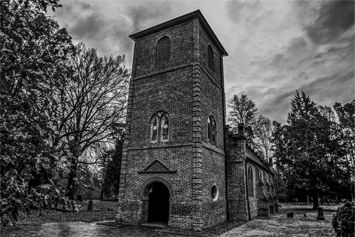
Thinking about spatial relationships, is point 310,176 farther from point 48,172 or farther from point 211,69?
point 48,172

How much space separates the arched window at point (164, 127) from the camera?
14226mm

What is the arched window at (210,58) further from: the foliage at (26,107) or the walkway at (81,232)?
the foliage at (26,107)

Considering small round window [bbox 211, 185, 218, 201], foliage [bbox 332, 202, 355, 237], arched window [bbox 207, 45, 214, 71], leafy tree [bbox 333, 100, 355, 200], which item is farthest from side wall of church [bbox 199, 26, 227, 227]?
leafy tree [bbox 333, 100, 355, 200]

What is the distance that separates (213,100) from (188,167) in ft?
18.8

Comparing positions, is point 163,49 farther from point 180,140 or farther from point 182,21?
point 180,140

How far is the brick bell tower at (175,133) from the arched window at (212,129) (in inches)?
2.6

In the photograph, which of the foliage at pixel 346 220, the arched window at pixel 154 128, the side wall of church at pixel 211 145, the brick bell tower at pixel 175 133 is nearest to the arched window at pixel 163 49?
the brick bell tower at pixel 175 133

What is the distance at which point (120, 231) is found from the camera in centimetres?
1141

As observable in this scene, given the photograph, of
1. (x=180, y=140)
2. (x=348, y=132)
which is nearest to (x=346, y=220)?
(x=180, y=140)

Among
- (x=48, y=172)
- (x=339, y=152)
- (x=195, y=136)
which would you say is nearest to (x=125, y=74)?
(x=195, y=136)

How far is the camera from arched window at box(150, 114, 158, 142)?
1455 cm

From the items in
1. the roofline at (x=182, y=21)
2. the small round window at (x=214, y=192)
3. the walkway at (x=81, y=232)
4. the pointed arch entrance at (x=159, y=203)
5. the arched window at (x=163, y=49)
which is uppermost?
the roofline at (x=182, y=21)

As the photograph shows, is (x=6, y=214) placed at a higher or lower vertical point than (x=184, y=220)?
higher

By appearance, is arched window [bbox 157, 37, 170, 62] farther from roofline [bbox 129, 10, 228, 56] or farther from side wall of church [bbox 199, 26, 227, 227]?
side wall of church [bbox 199, 26, 227, 227]
